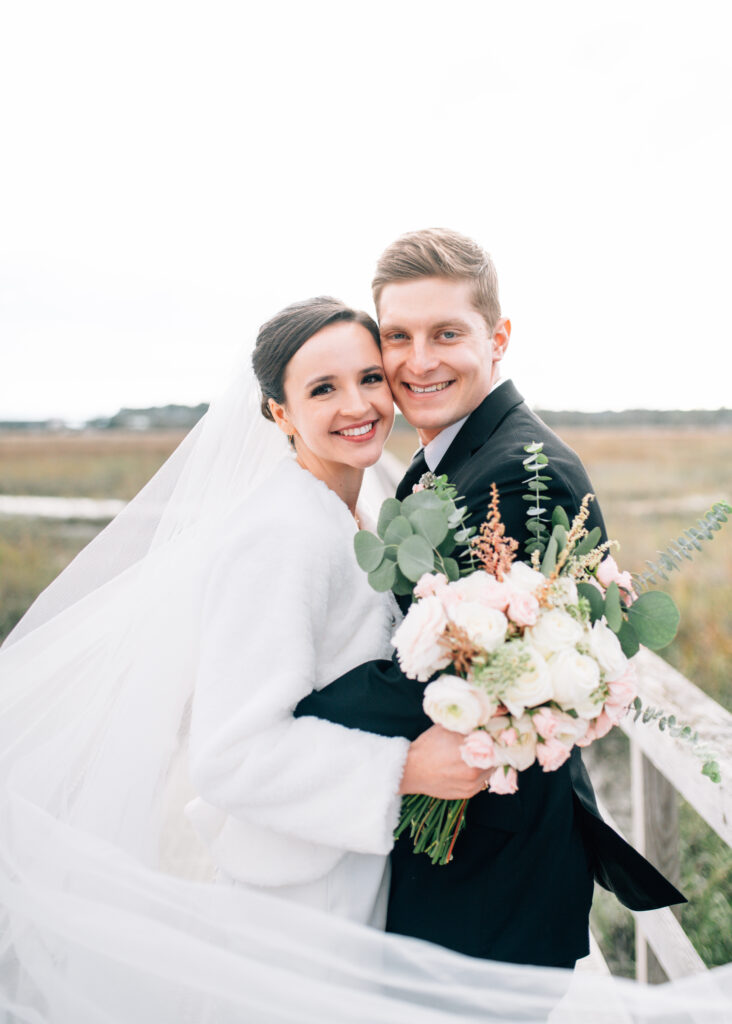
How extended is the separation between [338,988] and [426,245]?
183 centimetres

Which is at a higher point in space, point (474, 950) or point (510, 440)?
point (510, 440)

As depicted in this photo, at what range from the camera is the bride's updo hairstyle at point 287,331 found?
6.92 ft

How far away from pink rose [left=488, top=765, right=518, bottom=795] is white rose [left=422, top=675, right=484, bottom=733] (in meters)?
0.13

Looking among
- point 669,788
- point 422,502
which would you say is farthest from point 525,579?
point 669,788

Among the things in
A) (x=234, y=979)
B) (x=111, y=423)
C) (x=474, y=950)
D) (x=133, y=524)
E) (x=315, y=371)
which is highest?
(x=315, y=371)

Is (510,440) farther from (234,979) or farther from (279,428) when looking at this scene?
(234,979)

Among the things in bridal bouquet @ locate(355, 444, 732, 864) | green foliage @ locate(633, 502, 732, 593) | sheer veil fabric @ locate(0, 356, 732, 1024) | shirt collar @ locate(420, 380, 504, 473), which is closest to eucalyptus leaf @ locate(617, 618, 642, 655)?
bridal bouquet @ locate(355, 444, 732, 864)

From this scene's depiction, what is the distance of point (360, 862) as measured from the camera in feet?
6.17

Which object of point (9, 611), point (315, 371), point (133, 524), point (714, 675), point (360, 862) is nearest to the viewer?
point (360, 862)

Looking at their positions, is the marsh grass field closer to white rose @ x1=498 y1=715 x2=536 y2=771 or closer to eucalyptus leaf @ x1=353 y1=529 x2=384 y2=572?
white rose @ x1=498 y1=715 x2=536 y2=771

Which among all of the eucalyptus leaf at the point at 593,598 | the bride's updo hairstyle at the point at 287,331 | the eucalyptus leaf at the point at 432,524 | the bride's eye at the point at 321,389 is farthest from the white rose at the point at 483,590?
the bride's updo hairstyle at the point at 287,331

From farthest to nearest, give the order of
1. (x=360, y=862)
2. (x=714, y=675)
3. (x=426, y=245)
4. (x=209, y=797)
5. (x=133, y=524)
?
(x=714, y=675) < (x=133, y=524) < (x=426, y=245) < (x=360, y=862) < (x=209, y=797)

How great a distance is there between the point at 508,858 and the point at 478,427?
1.13m

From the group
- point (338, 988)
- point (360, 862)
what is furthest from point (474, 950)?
point (338, 988)
